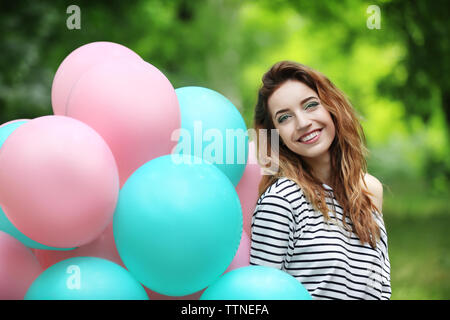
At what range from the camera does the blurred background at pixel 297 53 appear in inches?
Result: 282

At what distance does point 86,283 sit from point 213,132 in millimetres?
929

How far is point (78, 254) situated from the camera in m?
2.09

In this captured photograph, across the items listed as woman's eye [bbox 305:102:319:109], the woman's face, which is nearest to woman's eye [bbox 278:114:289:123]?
the woman's face

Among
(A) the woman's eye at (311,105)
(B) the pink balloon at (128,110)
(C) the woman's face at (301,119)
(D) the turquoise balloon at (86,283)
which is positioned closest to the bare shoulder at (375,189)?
(C) the woman's face at (301,119)

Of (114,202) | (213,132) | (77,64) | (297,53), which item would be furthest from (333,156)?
(297,53)

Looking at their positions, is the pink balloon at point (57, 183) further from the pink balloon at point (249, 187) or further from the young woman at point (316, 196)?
the pink balloon at point (249, 187)

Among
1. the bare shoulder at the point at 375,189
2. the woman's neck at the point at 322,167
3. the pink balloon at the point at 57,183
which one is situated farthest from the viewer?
the bare shoulder at the point at 375,189

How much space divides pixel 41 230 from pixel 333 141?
1.47 metres

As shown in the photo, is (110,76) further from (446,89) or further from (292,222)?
(446,89)

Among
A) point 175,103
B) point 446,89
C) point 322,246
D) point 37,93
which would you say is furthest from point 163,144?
point 446,89

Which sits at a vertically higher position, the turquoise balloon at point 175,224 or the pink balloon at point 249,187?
the pink balloon at point 249,187

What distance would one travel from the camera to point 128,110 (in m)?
2.05

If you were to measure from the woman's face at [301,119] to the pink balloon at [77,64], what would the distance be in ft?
2.39

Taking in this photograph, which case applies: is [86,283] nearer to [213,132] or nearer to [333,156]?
[213,132]
